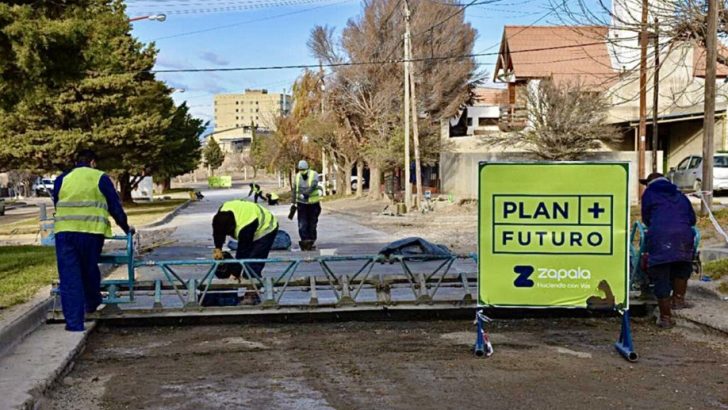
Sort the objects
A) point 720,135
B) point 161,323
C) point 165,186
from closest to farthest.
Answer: point 161,323 < point 720,135 < point 165,186

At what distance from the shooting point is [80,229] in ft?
23.5

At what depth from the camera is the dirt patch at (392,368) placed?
539 cm

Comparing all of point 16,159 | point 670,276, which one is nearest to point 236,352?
point 670,276

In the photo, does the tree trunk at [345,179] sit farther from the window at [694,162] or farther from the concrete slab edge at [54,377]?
the concrete slab edge at [54,377]

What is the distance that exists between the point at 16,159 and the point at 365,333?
2981 centimetres

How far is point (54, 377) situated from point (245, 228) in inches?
127

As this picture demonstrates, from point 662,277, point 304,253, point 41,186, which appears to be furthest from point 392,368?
point 41,186

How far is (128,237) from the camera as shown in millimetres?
7723

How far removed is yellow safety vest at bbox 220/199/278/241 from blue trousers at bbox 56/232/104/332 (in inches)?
65.3

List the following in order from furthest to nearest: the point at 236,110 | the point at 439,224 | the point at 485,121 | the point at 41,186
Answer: the point at 236,110
the point at 41,186
the point at 485,121
the point at 439,224

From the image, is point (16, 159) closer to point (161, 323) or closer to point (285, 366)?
point (161, 323)

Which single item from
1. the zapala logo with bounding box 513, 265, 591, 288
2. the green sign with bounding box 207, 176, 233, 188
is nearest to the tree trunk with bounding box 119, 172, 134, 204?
the zapala logo with bounding box 513, 265, 591, 288

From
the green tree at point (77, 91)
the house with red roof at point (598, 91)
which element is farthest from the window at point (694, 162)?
the green tree at point (77, 91)

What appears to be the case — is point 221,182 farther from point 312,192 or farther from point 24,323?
point 24,323
